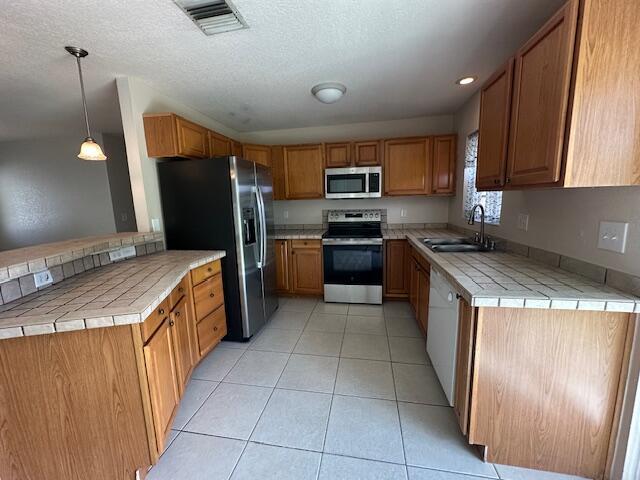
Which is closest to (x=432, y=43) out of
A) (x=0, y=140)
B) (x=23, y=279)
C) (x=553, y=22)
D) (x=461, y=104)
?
(x=553, y=22)

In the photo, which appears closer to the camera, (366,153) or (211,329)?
(211,329)

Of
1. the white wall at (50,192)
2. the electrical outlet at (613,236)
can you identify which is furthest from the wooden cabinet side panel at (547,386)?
the white wall at (50,192)

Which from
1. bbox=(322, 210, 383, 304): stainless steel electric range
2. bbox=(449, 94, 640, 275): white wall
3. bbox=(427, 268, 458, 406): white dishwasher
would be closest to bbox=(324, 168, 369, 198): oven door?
bbox=(322, 210, 383, 304): stainless steel electric range

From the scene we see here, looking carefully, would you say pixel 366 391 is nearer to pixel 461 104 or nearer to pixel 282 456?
pixel 282 456

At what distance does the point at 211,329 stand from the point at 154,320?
927 mm

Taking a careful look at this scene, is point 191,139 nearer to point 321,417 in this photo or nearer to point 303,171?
point 303,171

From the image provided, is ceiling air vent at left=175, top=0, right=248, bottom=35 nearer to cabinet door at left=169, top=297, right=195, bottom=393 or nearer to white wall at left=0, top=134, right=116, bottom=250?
cabinet door at left=169, top=297, right=195, bottom=393

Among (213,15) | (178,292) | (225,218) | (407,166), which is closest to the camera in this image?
(213,15)

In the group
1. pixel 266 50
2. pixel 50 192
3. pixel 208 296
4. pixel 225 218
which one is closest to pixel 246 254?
pixel 225 218

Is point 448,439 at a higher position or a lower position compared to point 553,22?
lower

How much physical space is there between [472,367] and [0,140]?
22.4 ft

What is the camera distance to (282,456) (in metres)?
1.35

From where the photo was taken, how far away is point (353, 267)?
10.4ft

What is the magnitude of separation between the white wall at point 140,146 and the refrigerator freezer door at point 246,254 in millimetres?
764
